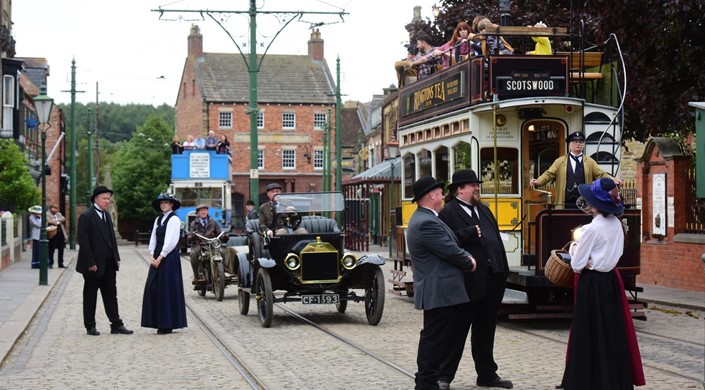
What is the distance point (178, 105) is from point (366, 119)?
45.0 ft

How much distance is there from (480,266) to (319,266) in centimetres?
574

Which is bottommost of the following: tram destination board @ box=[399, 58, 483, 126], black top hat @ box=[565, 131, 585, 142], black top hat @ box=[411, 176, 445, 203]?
black top hat @ box=[411, 176, 445, 203]

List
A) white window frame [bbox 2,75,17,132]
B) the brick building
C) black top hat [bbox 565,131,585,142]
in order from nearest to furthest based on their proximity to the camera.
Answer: black top hat [bbox 565,131,585,142]
white window frame [bbox 2,75,17,132]
the brick building

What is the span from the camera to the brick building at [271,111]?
7569 cm

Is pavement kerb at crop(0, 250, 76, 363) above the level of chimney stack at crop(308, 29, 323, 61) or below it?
below

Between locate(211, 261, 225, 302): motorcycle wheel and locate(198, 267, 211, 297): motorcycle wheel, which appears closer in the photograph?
locate(211, 261, 225, 302): motorcycle wheel

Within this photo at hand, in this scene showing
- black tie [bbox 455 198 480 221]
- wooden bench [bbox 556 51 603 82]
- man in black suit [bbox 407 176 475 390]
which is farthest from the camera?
wooden bench [bbox 556 51 603 82]

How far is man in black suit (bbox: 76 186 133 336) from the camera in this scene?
45.4 ft

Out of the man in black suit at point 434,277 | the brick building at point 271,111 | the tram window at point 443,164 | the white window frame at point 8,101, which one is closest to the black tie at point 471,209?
the man in black suit at point 434,277

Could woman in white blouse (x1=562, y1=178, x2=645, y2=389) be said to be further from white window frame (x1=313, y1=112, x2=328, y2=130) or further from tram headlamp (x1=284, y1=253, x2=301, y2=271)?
white window frame (x1=313, y1=112, x2=328, y2=130)

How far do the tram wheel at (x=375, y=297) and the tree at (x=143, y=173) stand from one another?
5857 centimetres

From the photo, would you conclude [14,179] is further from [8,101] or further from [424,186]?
[424,186]

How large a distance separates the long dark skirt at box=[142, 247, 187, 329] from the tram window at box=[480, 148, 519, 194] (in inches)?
164

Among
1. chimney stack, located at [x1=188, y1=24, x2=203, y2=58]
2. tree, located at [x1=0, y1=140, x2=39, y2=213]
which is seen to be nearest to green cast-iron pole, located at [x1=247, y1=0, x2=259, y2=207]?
tree, located at [x1=0, y1=140, x2=39, y2=213]
